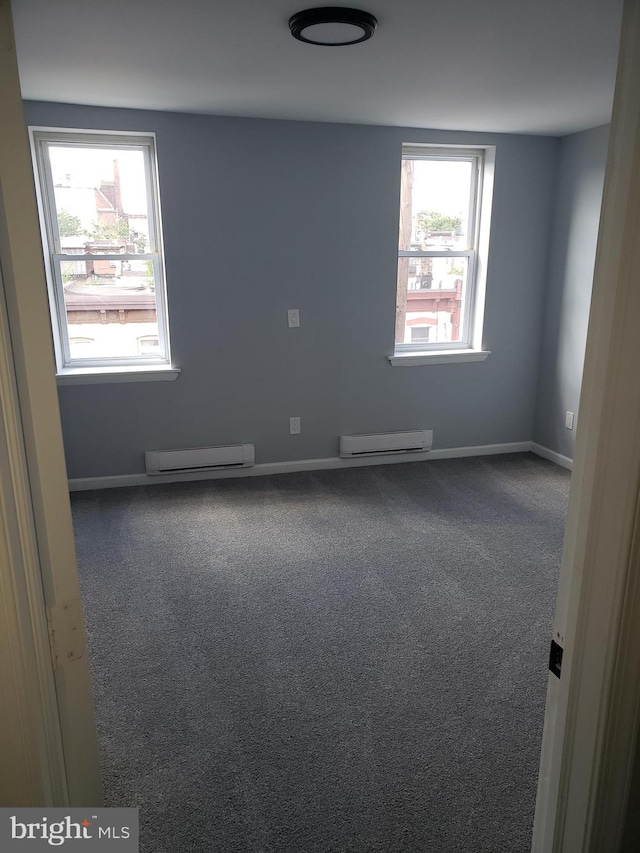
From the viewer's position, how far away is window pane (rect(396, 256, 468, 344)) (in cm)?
436

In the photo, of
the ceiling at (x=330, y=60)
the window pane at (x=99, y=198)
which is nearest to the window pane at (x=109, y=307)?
the window pane at (x=99, y=198)

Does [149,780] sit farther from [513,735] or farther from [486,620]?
[486,620]

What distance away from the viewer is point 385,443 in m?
4.45

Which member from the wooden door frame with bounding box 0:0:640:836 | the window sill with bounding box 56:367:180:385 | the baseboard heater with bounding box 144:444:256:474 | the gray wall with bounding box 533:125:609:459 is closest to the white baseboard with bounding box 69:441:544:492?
the baseboard heater with bounding box 144:444:256:474

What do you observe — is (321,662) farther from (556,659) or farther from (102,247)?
(102,247)

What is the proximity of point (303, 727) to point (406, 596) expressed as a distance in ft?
3.07

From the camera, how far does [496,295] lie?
4434 millimetres

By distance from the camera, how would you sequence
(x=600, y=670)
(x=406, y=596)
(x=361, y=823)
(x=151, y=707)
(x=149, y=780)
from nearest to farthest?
(x=600, y=670) < (x=361, y=823) < (x=149, y=780) < (x=151, y=707) < (x=406, y=596)

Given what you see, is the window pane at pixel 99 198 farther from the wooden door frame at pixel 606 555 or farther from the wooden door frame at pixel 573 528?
the wooden door frame at pixel 606 555

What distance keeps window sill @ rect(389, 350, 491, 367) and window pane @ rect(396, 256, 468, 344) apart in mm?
140

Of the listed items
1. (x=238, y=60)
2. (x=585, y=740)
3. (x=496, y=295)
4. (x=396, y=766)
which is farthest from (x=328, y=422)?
(x=585, y=740)

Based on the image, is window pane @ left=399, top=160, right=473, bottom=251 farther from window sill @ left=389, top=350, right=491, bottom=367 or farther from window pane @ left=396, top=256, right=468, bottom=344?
window sill @ left=389, top=350, right=491, bottom=367

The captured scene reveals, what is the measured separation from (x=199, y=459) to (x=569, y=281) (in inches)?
115

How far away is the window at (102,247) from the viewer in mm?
3654
